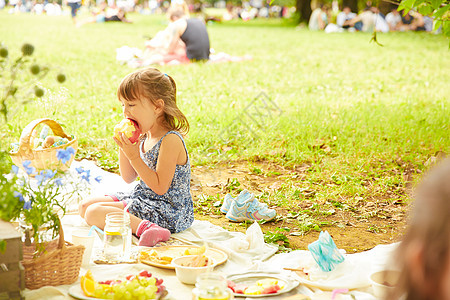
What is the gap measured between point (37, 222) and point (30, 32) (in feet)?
50.6

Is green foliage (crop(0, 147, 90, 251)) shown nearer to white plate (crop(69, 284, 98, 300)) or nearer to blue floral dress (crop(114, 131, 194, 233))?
white plate (crop(69, 284, 98, 300))

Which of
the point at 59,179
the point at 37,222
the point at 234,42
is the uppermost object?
the point at 59,179

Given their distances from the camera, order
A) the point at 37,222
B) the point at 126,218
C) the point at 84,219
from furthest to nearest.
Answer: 1. the point at 84,219
2. the point at 126,218
3. the point at 37,222

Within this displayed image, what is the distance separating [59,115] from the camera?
6305 mm

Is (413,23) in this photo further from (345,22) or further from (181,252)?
(181,252)

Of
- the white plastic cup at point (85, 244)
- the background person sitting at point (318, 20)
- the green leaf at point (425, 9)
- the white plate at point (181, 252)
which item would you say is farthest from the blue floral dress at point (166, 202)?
the background person sitting at point (318, 20)

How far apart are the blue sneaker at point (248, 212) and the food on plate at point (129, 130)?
34.3 inches

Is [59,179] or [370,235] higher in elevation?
[59,179]

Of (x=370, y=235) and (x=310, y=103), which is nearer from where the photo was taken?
(x=370, y=235)

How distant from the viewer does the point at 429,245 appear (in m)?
1.28

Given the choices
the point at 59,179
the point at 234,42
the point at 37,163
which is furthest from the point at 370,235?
the point at 234,42

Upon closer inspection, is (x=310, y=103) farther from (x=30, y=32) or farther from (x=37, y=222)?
(x=30, y=32)

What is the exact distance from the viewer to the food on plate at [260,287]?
9.09 ft

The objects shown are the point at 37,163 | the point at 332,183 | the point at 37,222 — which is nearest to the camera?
the point at 37,222
